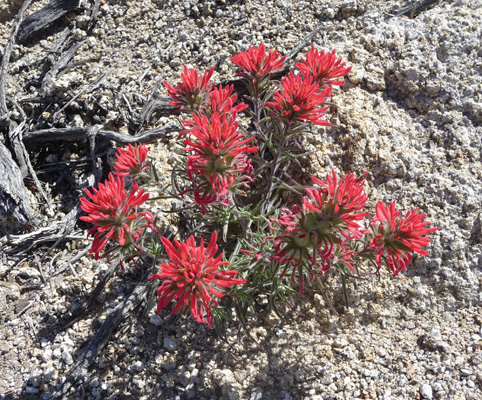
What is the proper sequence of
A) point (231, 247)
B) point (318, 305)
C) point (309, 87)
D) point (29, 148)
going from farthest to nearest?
1. point (29, 148)
2. point (231, 247)
3. point (318, 305)
4. point (309, 87)

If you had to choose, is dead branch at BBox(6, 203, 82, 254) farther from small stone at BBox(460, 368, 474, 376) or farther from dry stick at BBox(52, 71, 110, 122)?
small stone at BBox(460, 368, 474, 376)

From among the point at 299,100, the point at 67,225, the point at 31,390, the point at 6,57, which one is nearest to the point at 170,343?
the point at 31,390

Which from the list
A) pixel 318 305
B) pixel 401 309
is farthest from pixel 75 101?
pixel 401 309

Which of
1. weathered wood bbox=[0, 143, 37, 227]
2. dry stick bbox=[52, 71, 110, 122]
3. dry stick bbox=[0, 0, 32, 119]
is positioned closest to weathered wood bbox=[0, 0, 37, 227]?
weathered wood bbox=[0, 143, 37, 227]

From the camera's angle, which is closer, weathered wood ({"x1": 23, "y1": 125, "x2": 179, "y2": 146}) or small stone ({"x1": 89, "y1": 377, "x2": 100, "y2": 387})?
small stone ({"x1": 89, "y1": 377, "x2": 100, "y2": 387})

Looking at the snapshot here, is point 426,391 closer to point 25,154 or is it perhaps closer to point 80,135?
point 80,135

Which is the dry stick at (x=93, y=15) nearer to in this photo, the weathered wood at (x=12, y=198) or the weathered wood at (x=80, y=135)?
the weathered wood at (x=80, y=135)

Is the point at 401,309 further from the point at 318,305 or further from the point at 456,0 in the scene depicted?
the point at 456,0
